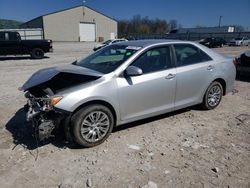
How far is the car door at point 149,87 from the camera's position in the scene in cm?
411

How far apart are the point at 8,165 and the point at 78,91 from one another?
144cm

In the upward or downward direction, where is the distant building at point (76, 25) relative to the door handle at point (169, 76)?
upward

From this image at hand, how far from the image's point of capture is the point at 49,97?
3.63m

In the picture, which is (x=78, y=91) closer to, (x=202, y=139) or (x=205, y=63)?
(x=202, y=139)

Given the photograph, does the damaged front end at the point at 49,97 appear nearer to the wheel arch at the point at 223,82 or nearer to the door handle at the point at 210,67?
the door handle at the point at 210,67

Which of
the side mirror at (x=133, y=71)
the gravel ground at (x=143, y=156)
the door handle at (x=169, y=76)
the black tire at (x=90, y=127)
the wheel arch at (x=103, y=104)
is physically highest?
the side mirror at (x=133, y=71)

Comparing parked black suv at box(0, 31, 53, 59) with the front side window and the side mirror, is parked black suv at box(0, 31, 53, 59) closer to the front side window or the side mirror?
the front side window

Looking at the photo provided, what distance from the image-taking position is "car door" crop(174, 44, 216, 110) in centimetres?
478

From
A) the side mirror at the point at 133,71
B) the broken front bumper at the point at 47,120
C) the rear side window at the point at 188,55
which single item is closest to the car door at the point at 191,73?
the rear side window at the point at 188,55

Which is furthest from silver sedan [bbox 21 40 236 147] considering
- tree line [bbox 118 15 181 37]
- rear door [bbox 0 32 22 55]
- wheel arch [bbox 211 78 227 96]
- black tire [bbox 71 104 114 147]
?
tree line [bbox 118 15 181 37]

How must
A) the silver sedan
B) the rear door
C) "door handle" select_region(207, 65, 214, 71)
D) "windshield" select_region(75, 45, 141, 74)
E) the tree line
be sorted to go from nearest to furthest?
1. the silver sedan
2. "windshield" select_region(75, 45, 141, 74)
3. "door handle" select_region(207, 65, 214, 71)
4. the rear door
5. the tree line

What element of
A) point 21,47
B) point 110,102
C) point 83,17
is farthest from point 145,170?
point 83,17

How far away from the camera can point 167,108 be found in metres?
4.70

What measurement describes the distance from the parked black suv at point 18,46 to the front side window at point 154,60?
14093mm
